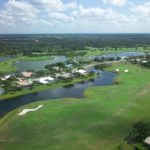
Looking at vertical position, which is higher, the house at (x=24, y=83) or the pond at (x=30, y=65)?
the house at (x=24, y=83)

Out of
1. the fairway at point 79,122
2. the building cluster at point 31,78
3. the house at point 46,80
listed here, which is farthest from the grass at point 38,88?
the fairway at point 79,122

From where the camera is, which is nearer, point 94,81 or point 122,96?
point 122,96

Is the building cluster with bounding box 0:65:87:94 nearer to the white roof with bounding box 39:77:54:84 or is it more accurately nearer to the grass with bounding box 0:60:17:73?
the white roof with bounding box 39:77:54:84

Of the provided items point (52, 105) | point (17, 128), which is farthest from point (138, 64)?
point (17, 128)


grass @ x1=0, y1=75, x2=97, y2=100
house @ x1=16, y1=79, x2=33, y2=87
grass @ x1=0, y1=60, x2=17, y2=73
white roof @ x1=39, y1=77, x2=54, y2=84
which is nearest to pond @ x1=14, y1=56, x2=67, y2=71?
grass @ x1=0, y1=60, x2=17, y2=73

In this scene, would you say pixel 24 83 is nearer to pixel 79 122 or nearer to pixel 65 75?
pixel 65 75

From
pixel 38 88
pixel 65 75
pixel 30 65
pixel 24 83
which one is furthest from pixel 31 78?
pixel 30 65

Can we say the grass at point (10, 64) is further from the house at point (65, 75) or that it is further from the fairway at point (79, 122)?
the fairway at point (79, 122)

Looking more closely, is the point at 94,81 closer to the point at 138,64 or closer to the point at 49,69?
the point at 49,69
